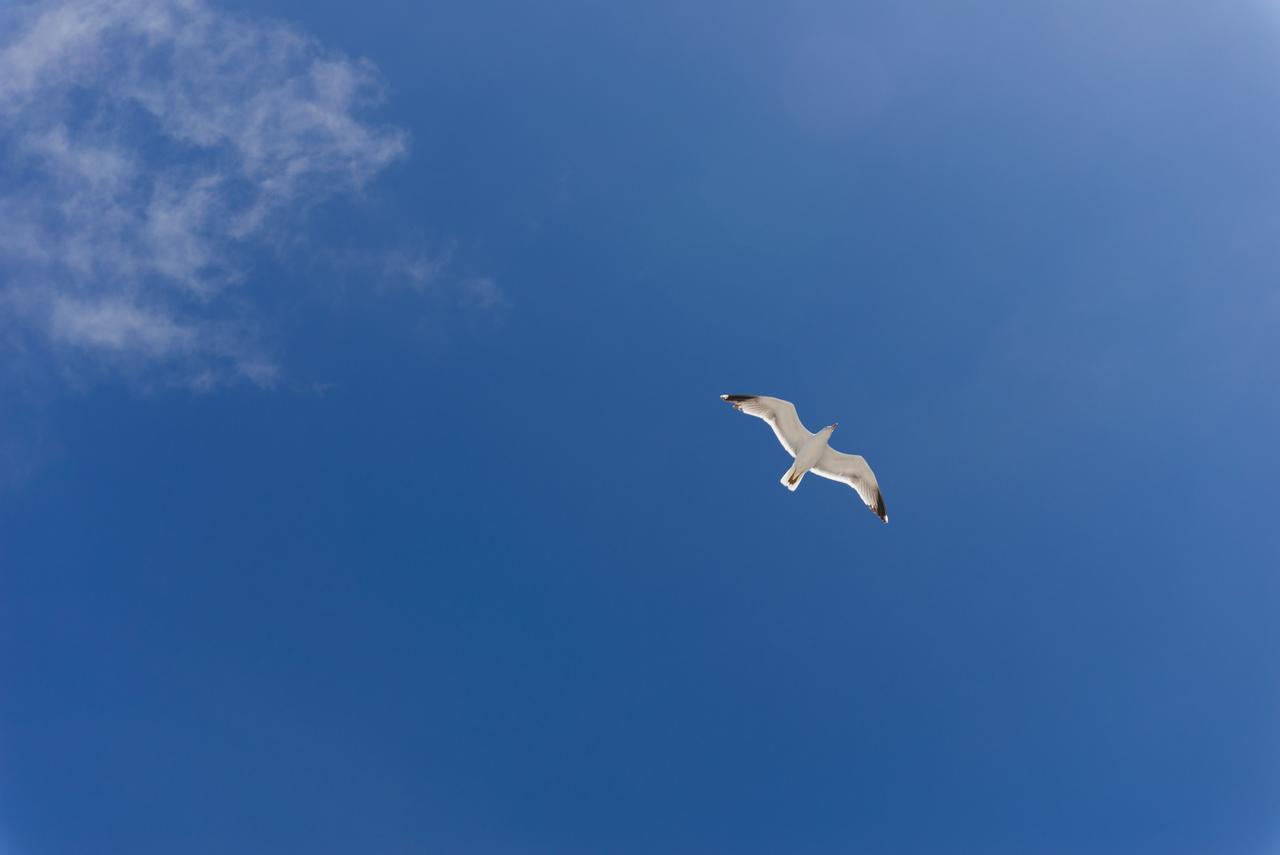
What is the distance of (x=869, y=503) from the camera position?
3341 centimetres

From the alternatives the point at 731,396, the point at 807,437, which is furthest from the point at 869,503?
the point at 731,396

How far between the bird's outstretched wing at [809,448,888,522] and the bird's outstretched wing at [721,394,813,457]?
1.38 meters

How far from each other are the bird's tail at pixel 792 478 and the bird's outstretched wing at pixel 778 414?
2.05 ft

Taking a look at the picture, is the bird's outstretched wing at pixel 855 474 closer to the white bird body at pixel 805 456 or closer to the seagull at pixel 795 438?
the seagull at pixel 795 438

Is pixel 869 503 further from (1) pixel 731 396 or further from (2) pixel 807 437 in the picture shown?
(1) pixel 731 396

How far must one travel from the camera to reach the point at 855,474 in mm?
33219

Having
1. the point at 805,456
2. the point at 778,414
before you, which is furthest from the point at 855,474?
the point at 778,414

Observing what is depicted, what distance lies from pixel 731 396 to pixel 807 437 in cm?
313

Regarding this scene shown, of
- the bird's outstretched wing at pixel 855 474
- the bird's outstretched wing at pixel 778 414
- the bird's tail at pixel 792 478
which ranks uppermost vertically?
the bird's outstretched wing at pixel 855 474

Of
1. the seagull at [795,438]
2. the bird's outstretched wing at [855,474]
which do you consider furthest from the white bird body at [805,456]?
the bird's outstretched wing at [855,474]

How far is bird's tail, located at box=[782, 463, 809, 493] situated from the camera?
31.5m

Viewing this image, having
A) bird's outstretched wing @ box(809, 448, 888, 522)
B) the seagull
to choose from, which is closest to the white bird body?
the seagull

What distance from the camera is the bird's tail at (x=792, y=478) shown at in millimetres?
31453

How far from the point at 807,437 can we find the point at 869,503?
381cm
